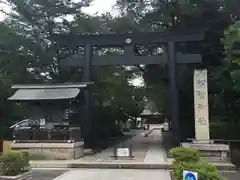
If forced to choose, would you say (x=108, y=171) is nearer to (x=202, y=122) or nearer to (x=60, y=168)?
(x=60, y=168)

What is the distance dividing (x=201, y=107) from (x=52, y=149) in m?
7.99

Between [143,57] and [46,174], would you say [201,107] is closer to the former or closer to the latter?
[143,57]

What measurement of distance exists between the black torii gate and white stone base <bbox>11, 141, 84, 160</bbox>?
3.54 metres

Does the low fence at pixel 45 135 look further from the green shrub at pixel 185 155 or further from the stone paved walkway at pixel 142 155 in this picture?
the green shrub at pixel 185 155

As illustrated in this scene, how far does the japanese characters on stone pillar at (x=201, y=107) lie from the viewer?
19.0 meters

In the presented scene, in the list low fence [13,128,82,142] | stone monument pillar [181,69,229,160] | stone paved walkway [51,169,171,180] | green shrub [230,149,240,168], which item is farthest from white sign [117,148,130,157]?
green shrub [230,149,240,168]

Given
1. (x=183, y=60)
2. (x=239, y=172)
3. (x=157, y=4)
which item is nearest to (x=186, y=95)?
(x=183, y=60)

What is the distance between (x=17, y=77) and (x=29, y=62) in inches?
50.9

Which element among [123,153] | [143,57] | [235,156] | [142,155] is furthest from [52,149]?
[235,156]

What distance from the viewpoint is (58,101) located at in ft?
68.0

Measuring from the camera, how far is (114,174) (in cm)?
1464

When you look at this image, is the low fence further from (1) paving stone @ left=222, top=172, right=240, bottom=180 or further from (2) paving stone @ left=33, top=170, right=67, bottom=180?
(1) paving stone @ left=222, top=172, right=240, bottom=180

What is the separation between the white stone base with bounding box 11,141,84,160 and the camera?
744 inches

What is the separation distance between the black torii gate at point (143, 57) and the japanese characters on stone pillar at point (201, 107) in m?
2.33
